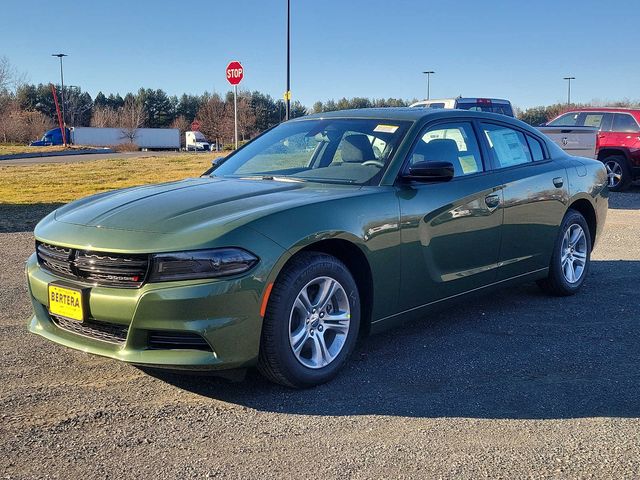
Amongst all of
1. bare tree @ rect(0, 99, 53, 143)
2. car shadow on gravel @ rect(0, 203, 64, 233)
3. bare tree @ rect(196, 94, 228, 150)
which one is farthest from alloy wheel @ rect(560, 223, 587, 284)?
bare tree @ rect(196, 94, 228, 150)

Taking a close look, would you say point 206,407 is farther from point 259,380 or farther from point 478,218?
point 478,218

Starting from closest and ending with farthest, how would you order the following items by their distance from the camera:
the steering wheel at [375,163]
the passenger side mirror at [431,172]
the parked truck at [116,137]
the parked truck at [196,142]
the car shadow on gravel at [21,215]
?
1. the passenger side mirror at [431,172]
2. the steering wheel at [375,163]
3. the car shadow on gravel at [21,215]
4. the parked truck at [116,137]
5. the parked truck at [196,142]

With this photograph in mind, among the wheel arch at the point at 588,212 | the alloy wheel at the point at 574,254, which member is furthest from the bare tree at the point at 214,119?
the alloy wheel at the point at 574,254

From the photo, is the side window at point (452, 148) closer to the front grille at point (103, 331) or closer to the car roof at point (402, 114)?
the car roof at point (402, 114)

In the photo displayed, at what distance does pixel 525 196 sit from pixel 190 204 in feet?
8.80

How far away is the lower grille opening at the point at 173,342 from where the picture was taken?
336 cm

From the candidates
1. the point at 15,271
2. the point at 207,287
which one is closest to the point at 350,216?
the point at 207,287

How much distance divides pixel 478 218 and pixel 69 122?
7781 centimetres

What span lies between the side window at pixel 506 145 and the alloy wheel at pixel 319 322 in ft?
6.40

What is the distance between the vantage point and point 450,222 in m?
4.48

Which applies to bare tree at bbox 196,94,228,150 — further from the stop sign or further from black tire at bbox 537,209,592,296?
black tire at bbox 537,209,592,296

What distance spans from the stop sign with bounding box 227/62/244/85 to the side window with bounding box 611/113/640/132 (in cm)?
880

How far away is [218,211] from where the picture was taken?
12.0 ft

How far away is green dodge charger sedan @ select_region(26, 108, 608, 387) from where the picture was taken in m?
3.34
